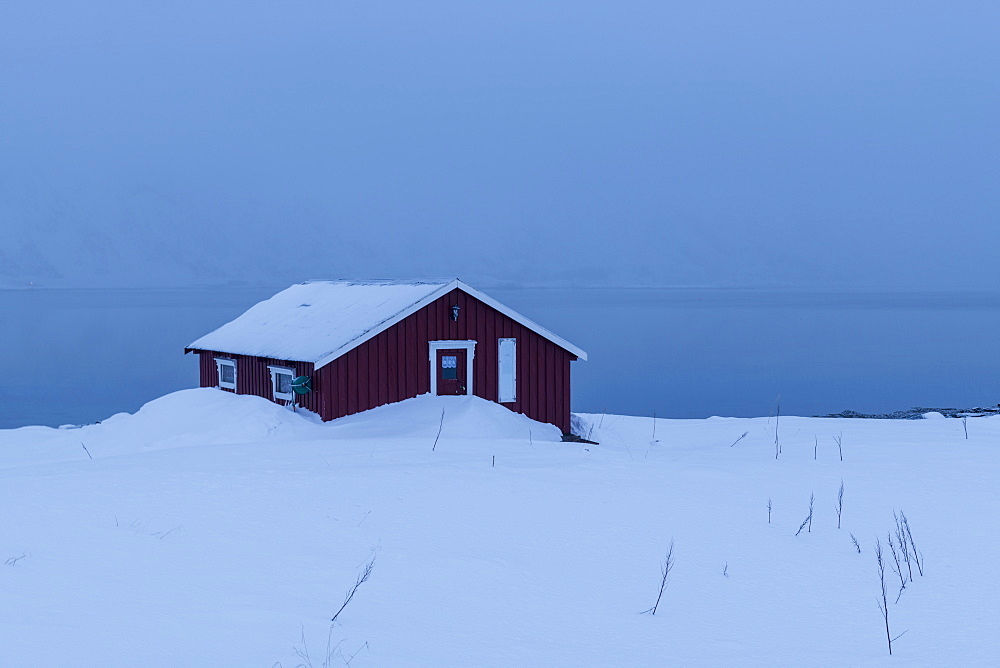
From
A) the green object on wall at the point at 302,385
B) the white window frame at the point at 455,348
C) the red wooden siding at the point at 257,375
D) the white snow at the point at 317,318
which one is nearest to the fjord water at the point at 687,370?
the red wooden siding at the point at 257,375

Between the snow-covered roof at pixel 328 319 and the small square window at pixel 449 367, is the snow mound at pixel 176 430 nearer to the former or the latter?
the snow-covered roof at pixel 328 319

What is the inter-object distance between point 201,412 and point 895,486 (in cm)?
1698

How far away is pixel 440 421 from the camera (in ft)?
68.9

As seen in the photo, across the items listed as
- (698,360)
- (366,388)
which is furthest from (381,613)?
(698,360)

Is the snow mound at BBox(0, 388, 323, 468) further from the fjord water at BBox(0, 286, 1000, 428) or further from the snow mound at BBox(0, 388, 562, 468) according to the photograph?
the fjord water at BBox(0, 286, 1000, 428)

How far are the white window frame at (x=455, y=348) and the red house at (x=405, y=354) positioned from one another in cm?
2

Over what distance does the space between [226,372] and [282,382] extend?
4239 mm

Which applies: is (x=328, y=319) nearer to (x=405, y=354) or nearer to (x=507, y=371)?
(x=405, y=354)

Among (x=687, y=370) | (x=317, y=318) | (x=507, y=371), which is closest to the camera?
(x=507, y=371)

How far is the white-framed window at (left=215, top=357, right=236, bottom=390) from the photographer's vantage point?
26812 millimetres

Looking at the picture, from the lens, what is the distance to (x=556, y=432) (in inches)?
942

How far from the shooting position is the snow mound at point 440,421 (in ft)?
66.4

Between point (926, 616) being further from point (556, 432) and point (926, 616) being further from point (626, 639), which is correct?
point (556, 432)

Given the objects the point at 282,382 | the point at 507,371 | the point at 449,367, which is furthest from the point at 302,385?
the point at 507,371
